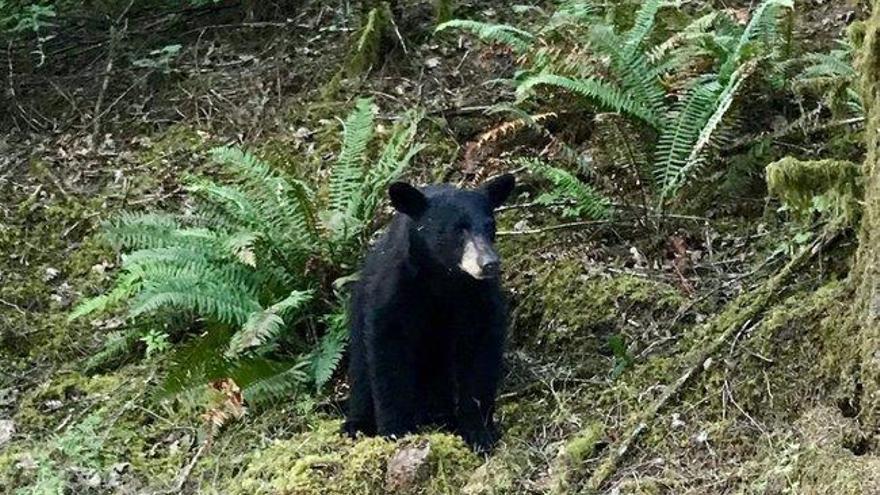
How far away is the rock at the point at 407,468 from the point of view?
16.4 ft

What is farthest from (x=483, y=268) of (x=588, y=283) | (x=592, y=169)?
(x=592, y=169)

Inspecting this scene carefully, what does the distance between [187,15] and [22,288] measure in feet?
11.6

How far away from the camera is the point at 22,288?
308 inches

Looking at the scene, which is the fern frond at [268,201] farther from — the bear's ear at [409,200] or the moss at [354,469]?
the moss at [354,469]

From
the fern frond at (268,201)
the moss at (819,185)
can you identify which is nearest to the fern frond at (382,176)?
the fern frond at (268,201)

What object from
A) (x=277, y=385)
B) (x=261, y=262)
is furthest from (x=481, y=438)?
(x=261, y=262)

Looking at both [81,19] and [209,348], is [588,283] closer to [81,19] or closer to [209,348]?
[209,348]

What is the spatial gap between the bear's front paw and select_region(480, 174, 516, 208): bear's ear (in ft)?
3.71

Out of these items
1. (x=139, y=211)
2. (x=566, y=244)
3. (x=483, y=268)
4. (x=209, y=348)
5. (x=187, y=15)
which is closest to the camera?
(x=483, y=268)

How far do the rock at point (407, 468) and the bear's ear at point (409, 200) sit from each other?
1214mm

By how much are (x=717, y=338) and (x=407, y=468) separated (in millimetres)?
1576

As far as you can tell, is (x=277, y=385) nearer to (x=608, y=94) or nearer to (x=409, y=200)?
(x=409, y=200)

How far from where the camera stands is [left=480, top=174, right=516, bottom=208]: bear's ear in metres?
5.80

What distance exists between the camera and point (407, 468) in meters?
5.00
